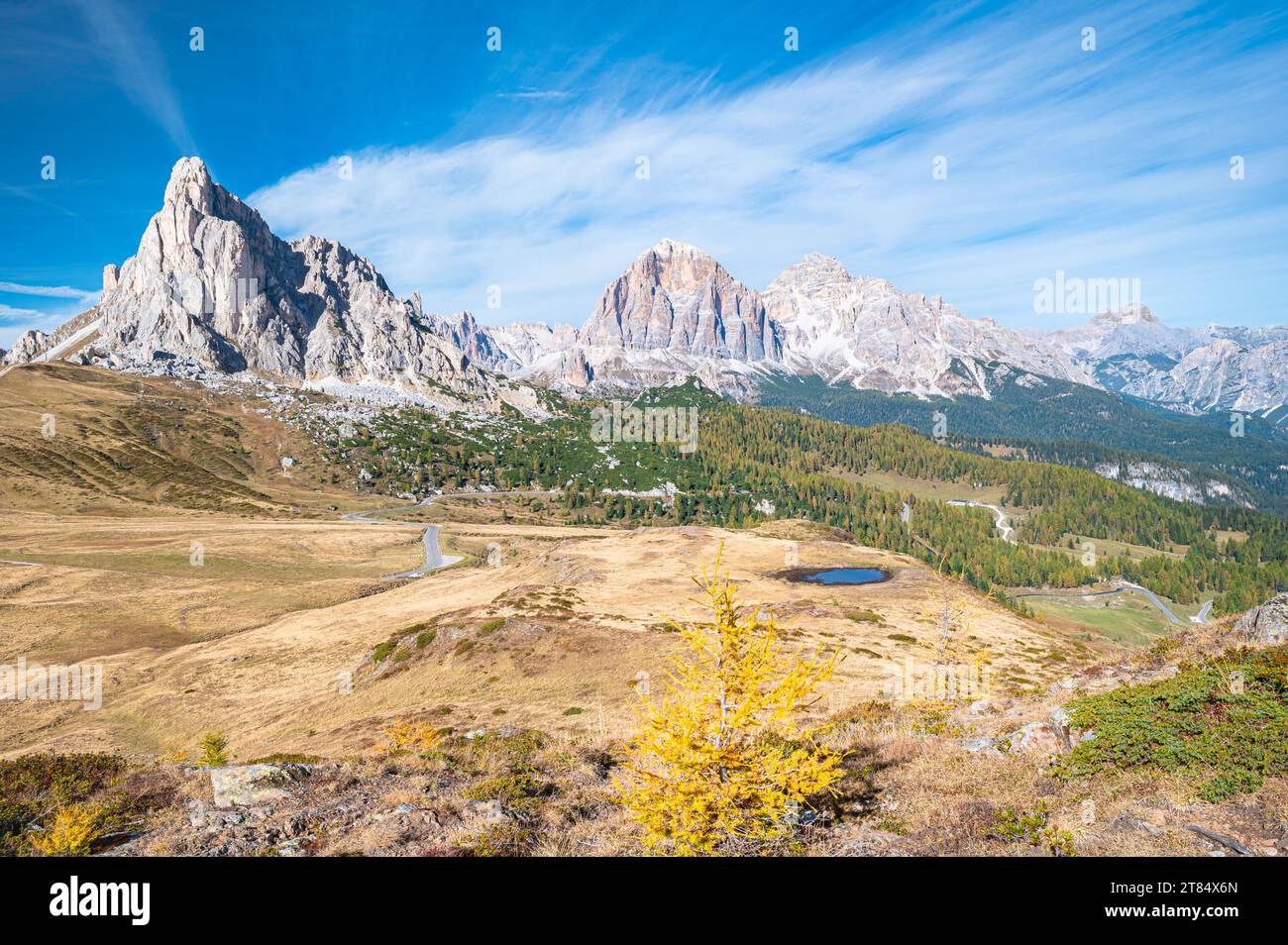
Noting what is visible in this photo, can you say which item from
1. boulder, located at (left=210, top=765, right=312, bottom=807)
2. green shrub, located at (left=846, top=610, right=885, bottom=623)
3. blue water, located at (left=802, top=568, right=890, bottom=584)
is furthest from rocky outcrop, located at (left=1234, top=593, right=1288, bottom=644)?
blue water, located at (left=802, top=568, right=890, bottom=584)

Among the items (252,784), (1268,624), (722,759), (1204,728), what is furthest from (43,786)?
(1268,624)

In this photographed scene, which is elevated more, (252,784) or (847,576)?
(252,784)

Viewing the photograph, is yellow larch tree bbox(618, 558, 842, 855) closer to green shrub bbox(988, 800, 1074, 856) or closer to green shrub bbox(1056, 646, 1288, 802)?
green shrub bbox(988, 800, 1074, 856)

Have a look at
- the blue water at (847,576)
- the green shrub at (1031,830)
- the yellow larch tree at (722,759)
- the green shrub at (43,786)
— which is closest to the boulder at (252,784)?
the green shrub at (43,786)

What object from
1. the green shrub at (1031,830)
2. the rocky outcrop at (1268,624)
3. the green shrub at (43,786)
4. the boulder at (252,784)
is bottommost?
the green shrub at (43,786)

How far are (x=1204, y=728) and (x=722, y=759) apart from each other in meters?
14.9

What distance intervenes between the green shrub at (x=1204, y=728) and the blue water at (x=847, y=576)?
66.6 meters

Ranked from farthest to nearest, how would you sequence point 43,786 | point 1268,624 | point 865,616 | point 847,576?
point 847,576 < point 865,616 < point 1268,624 < point 43,786

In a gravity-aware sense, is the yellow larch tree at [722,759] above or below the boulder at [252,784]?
above

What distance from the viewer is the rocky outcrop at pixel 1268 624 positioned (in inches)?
1027

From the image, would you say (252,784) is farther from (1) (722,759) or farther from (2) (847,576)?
(2) (847,576)

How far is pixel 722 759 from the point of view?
1311cm

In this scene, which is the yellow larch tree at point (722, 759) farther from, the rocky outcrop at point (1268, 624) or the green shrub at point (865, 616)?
the green shrub at point (865, 616)
